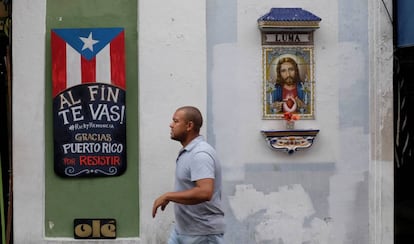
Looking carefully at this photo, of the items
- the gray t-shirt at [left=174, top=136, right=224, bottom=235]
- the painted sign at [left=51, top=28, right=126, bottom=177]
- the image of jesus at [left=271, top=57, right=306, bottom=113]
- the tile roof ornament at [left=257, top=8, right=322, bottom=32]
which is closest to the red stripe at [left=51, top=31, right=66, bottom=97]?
the painted sign at [left=51, top=28, right=126, bottom=177]

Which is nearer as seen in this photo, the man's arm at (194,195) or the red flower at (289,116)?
the man's arm at (194,195)

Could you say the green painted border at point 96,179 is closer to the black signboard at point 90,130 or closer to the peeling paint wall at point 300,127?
the black signboard at point 90,130

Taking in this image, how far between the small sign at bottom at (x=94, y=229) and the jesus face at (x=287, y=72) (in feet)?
8.07

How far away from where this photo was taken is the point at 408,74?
8.03m

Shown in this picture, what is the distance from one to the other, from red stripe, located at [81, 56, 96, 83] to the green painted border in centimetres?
37

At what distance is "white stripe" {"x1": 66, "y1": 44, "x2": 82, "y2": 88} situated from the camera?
25.1ft

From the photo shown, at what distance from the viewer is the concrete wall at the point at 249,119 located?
25.1 ft

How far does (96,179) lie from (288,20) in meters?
2.72

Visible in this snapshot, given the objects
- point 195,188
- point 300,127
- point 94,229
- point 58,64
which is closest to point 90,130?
point 58,64

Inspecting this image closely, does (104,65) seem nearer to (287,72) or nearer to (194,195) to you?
(287,72)

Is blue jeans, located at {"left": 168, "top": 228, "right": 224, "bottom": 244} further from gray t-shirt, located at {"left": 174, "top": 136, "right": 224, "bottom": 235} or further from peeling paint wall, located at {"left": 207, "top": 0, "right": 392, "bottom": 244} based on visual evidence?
peeling paint wall, located at {"left": 207, "top": 0, "right": 392, "bottom": 244}

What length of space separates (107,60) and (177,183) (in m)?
2.57

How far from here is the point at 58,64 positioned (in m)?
7.66

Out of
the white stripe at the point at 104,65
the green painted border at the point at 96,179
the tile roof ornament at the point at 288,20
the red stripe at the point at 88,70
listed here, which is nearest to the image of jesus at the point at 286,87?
the tile roof ornament at the point at 288,20
